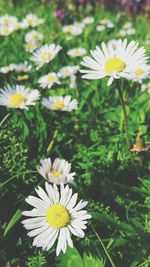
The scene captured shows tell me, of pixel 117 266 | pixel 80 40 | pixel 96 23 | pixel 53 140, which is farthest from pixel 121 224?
pixel 96 23

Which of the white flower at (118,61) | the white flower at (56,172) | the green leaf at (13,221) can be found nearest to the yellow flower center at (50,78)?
the white flower at (118,61)

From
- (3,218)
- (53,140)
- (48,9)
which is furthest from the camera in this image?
(48,9)

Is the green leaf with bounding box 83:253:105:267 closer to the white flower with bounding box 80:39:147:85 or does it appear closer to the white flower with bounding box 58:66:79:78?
the white flower with bounding box 80:39:147:85

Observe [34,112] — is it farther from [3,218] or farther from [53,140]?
[3,218]

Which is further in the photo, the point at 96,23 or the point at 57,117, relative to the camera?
the point at 96,23

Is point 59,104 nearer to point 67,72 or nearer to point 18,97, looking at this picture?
point 18,97

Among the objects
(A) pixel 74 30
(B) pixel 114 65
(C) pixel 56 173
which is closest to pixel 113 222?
(C) pixel 56 173

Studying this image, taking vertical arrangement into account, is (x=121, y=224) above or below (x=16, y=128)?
below

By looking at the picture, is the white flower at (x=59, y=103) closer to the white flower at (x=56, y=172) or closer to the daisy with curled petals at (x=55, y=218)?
the white flower at (x=56, y=172)
